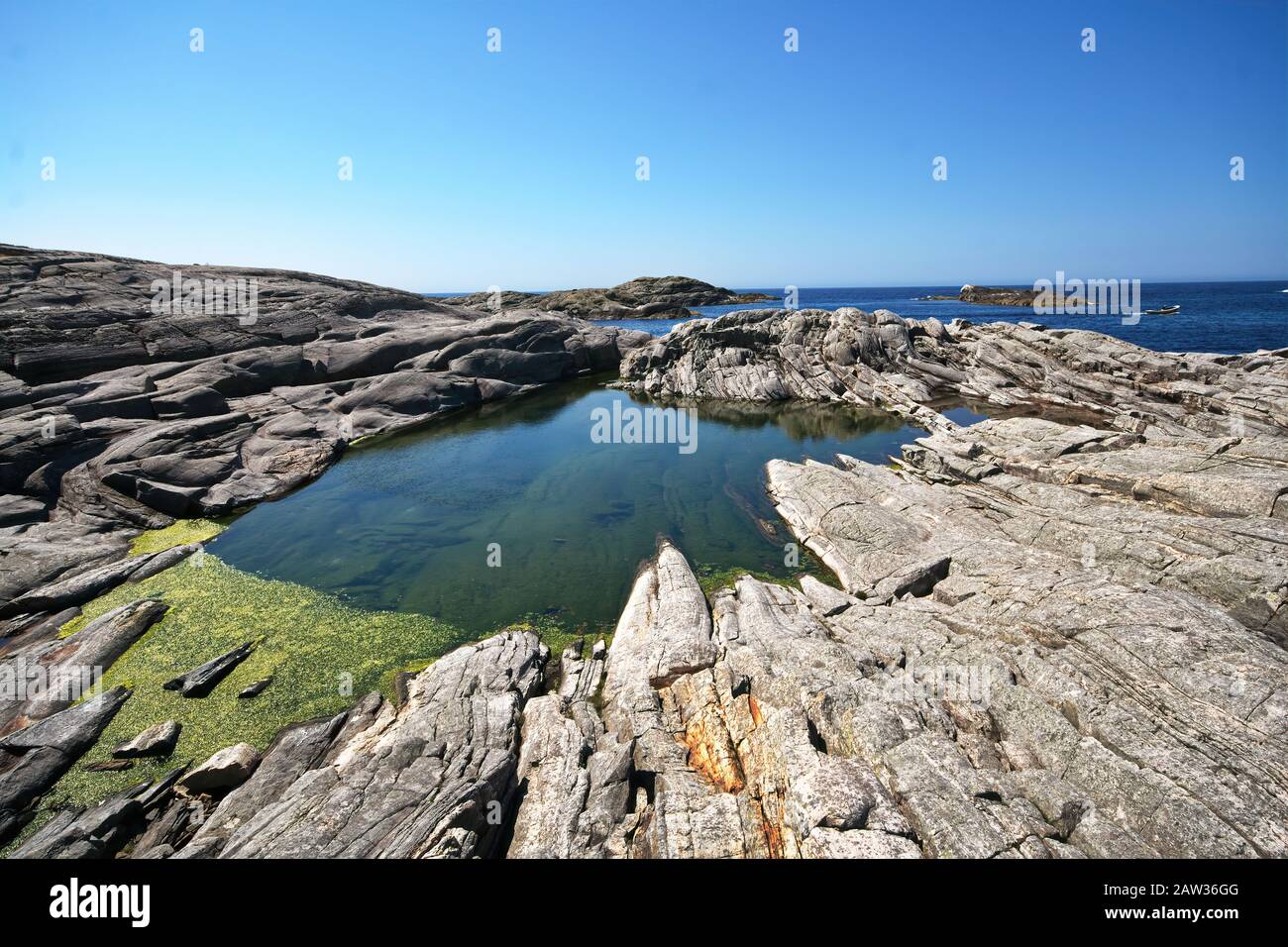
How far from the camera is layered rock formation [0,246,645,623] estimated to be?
85.2 feet

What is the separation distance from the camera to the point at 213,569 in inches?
898

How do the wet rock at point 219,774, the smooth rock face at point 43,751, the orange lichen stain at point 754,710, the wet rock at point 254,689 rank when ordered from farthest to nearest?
1. the wet rock at point 254,689
2. the wet rock at point 219,774
3. the orange lichen stain at point 754,710
4. the smooth rock face at point 43,751

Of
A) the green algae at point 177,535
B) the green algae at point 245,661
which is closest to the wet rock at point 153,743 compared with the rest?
the green algae at point 245,661

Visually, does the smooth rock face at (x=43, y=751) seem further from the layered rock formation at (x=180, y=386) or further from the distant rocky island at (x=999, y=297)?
the distant rocky island at (x=999, y=297)

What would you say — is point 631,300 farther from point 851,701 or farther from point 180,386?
point 851,701

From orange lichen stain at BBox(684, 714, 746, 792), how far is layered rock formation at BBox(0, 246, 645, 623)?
23417mm

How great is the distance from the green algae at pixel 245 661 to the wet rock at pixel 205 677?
0.70 ft

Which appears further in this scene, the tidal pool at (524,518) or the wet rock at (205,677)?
the tidal pool at (524,518)

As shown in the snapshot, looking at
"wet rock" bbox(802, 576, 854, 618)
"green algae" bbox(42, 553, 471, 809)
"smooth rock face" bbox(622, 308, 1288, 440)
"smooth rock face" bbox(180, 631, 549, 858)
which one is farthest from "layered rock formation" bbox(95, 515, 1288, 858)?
"smooth rock face" bbox(622, 308, 1288, 440)

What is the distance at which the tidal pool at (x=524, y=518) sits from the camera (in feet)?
70.8

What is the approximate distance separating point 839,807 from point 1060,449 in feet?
81.9

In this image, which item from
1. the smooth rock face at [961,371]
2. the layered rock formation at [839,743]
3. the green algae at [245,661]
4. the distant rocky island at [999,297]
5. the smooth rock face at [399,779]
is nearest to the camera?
the layered rock formation at [839,743]

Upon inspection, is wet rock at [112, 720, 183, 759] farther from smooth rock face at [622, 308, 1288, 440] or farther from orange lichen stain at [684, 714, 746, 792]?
smooth rock face at [622, 308, 1288, 440]
